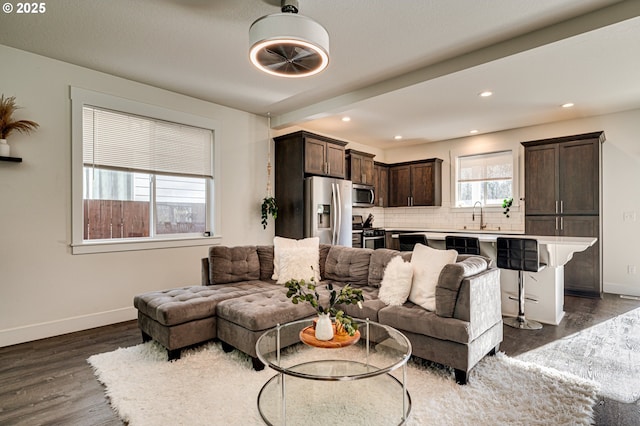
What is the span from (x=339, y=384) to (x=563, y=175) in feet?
16.5

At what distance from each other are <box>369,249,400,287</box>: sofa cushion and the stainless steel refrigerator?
1721 mm

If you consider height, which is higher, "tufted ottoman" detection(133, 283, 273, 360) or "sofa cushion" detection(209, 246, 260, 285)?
"sofa cushion" detection(209, 246, 260, 285)

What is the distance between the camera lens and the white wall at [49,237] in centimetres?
318

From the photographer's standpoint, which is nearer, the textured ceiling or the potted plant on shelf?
the textured ceiling

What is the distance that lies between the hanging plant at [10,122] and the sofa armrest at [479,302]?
425 centimetres

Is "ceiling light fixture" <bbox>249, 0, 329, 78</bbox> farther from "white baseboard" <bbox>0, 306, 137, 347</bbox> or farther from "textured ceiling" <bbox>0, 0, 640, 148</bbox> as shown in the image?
"white baseboard" <bbox>0, 306, 137, 347</bbox>

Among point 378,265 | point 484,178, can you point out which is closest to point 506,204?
point 484,178

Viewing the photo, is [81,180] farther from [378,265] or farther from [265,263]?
[378,265]

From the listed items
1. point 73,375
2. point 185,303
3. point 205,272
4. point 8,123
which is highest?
point 8,123

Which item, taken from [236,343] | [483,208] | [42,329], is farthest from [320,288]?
[483,208]

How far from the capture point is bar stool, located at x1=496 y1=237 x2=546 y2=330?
3.39 metres

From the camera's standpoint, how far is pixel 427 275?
2.79 m

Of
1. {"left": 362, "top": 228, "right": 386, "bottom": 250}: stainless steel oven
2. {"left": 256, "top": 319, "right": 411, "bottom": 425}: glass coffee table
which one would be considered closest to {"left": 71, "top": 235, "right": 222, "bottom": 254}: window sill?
{"left": 256, "top": 319, "right": 411, "bottom": 425}: glass coffee table

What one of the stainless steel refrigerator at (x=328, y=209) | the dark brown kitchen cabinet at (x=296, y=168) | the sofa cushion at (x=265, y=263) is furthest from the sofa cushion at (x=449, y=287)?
the dark brown kitchen cabinet at (x=296, y=168)
